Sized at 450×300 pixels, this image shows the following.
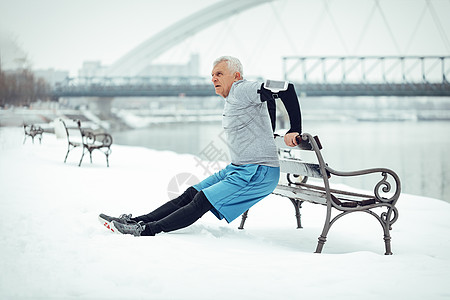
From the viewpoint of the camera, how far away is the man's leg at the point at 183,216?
272 cm

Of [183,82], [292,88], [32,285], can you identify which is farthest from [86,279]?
[183,82]

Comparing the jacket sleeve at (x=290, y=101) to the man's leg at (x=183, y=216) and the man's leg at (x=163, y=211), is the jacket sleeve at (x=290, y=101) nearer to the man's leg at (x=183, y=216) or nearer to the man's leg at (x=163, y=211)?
the man's leg at (x=183, y=216)

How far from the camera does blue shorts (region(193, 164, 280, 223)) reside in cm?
275

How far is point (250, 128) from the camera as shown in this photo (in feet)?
9.26

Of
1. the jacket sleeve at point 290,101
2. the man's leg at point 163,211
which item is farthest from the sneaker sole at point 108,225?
the jacket sleeve at point 290,101

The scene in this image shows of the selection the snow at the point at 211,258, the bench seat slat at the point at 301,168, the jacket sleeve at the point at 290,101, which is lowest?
the snow at the point at 211,258

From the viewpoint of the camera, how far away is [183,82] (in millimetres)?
39531

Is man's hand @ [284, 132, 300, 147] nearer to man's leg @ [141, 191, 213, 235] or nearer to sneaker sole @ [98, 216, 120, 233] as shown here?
man's leg @ [141, 191, 213, 235]

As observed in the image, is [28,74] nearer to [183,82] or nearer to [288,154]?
[288,154]
